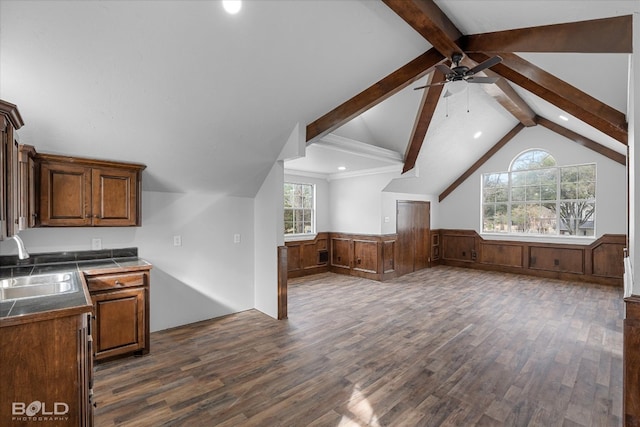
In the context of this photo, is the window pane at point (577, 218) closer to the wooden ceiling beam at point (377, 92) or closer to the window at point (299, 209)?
the wooden ceiling beam at point (377, 92)

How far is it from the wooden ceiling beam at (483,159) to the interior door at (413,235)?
71 cm

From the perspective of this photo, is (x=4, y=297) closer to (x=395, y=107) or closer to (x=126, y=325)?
(x=126, y=325)

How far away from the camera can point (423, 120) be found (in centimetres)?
488

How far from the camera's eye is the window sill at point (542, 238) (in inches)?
247

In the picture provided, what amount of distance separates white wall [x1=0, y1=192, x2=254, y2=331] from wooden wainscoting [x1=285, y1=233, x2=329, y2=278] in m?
2.12

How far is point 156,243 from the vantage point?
3658 millimetres

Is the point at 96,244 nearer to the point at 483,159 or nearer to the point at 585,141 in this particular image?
the point at 483,159

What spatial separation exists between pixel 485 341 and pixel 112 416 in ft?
11.5

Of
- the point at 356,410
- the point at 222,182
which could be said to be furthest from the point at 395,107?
the point at 356,410

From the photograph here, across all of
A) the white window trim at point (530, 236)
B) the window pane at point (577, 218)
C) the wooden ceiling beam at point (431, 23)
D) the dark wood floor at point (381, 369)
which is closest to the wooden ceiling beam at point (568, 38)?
the wooden ceiling beam at point (431, 23)

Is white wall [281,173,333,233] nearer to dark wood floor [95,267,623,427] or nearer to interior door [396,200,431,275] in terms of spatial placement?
interior door [396,200,431,275]

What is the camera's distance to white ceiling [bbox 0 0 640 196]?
2027 mm

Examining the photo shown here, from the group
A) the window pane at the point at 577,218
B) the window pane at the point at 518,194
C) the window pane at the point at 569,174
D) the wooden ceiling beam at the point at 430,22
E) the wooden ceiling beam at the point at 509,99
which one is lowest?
the window pane at the point at 577,218

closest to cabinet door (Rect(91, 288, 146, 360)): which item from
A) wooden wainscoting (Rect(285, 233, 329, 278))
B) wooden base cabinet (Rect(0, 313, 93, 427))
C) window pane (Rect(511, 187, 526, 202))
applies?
wooden base cabinet (Rect(0, 313, 93, 427))
